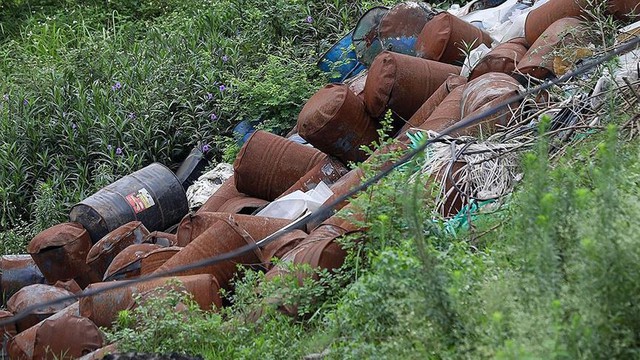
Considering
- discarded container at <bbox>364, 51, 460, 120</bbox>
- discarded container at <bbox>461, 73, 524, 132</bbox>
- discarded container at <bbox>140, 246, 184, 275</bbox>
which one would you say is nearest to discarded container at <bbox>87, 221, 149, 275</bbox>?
discarded container at <bbox>140, 246, 184, 275</bbox>

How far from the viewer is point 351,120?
710 centimetres

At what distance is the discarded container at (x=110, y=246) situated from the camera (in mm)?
7062

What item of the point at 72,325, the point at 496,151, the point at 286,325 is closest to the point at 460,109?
the point at 496,151

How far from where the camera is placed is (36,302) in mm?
6715

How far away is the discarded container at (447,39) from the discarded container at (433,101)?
2.66 feet

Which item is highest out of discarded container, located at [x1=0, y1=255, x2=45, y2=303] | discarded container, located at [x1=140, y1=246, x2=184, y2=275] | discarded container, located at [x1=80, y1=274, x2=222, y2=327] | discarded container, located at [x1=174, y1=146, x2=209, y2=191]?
discarded container, located at [x1=80, y1=274, x2=222, y2=327]

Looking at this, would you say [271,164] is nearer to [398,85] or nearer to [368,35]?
[398,85]

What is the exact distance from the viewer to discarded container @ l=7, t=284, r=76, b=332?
654 cm

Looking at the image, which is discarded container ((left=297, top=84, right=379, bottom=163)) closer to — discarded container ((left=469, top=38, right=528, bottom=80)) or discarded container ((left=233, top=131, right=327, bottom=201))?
discarded container ((left=233, top=131, right=327, bottom=201))

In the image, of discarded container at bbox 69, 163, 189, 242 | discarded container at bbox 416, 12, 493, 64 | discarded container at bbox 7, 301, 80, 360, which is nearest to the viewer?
discarded container at bbox 7, 301, 80, 360

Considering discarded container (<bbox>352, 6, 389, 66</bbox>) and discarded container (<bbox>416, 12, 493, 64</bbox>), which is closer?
discarded container (<bbox>416, 12, 493, 64</bbox>)

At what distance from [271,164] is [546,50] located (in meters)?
2.06

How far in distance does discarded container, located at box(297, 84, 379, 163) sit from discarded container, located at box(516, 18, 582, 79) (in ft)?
3.83

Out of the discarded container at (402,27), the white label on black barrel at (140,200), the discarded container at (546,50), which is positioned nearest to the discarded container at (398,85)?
the discarded container at (546,50)
